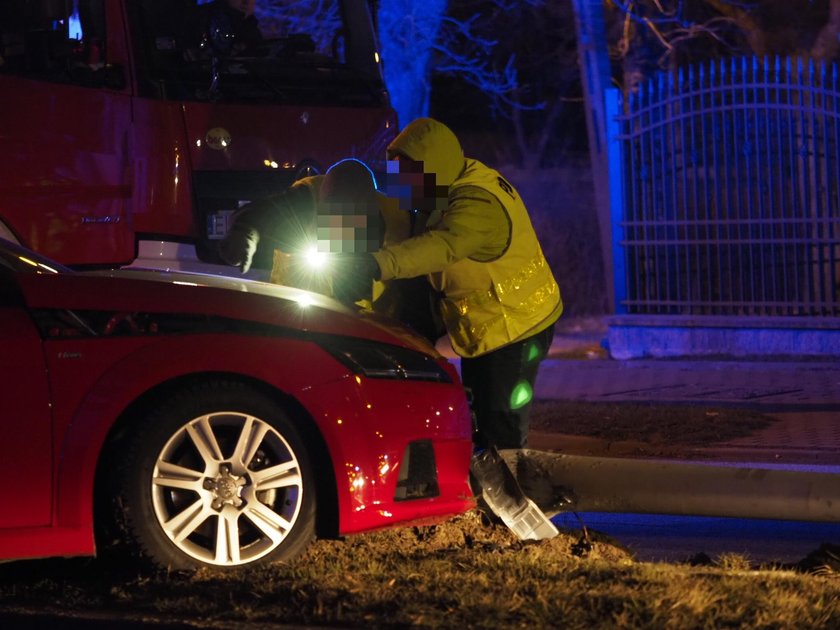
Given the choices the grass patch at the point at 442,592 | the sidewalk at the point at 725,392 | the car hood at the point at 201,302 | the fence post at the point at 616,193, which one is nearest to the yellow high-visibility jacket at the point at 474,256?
the car hood at the point at 201,302

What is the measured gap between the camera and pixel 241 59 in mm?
9289

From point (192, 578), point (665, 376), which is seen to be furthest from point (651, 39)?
point (192, 578)

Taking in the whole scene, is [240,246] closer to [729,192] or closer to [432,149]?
[432,149]

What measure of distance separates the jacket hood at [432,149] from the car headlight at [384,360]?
2.47 feet

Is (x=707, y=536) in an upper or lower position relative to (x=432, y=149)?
lower

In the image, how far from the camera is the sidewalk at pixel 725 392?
847cm

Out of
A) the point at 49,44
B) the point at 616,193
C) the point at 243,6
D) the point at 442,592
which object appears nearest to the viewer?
the point at 442,592

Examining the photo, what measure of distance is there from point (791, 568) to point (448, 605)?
1684mm

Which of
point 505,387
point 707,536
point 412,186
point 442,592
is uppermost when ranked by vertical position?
point 412,186

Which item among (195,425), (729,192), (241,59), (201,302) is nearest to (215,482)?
(195,425)

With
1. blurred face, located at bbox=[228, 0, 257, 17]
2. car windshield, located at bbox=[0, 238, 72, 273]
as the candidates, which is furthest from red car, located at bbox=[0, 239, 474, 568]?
blurred face, located at bbox=[228, 0, 257, 17]

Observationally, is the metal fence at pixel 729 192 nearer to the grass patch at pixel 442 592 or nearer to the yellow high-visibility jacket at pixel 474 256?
the yellow high-visibility jacket at pixel 474 256

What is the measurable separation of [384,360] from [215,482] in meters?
0.77

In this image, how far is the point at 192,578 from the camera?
16.6 ft
